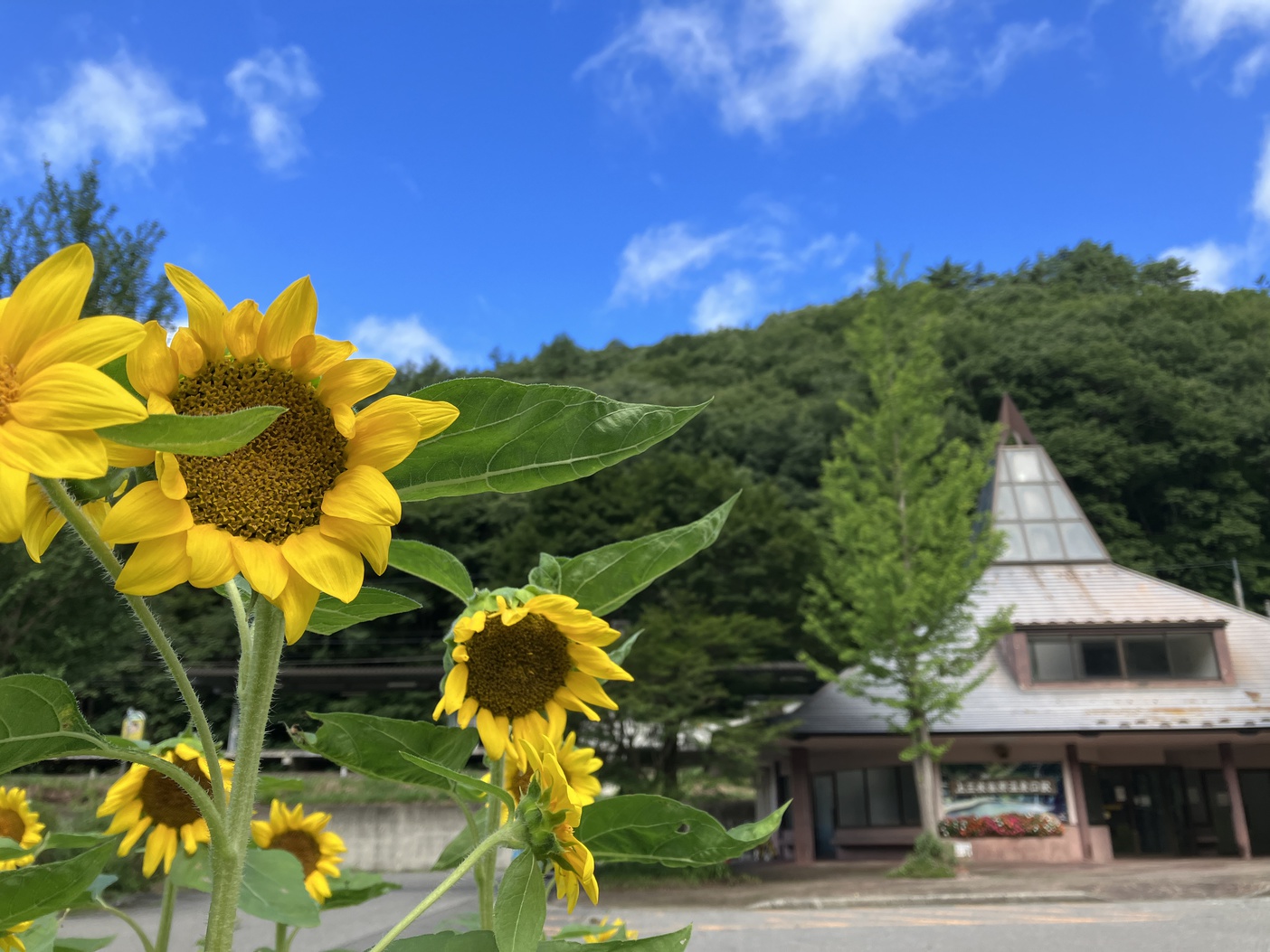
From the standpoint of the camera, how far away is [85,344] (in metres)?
0.44

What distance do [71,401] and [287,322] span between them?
146 mm

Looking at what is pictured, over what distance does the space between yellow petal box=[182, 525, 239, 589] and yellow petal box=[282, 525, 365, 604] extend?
0.03 m

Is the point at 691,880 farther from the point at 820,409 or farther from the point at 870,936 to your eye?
the point at 820,409

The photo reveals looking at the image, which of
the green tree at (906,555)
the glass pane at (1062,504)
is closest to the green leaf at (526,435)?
the green tree at (906,555)

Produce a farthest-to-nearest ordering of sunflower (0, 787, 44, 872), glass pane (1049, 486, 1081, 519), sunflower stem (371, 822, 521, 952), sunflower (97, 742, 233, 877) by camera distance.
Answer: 1. glass pane (1049, 486, 1081, 519)
2. sunflower (0, 787, 44, 872)
3. sunflower (97, 742, 233, 877)
4. sunflower stem (371, 822, 521, 952)

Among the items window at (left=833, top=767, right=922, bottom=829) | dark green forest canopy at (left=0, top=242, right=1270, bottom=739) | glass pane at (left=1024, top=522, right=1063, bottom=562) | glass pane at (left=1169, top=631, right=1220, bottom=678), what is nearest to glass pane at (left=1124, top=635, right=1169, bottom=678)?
glass pane at (left=1169, top=631, right=1220, bottom=678)

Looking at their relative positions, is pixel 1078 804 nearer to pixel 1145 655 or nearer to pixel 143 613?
pixel 1145 655

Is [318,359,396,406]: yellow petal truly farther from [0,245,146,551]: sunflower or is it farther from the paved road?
the paved road

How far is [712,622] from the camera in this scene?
14461 mm

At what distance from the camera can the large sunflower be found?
0.91m

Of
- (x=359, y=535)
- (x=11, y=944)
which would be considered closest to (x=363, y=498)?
(x=359, y=535)

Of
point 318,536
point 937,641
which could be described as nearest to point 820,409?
point 937,641

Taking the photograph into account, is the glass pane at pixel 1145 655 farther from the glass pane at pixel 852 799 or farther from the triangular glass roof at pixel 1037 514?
the glass pane at pixel 852 799

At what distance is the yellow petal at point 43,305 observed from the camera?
443mm
